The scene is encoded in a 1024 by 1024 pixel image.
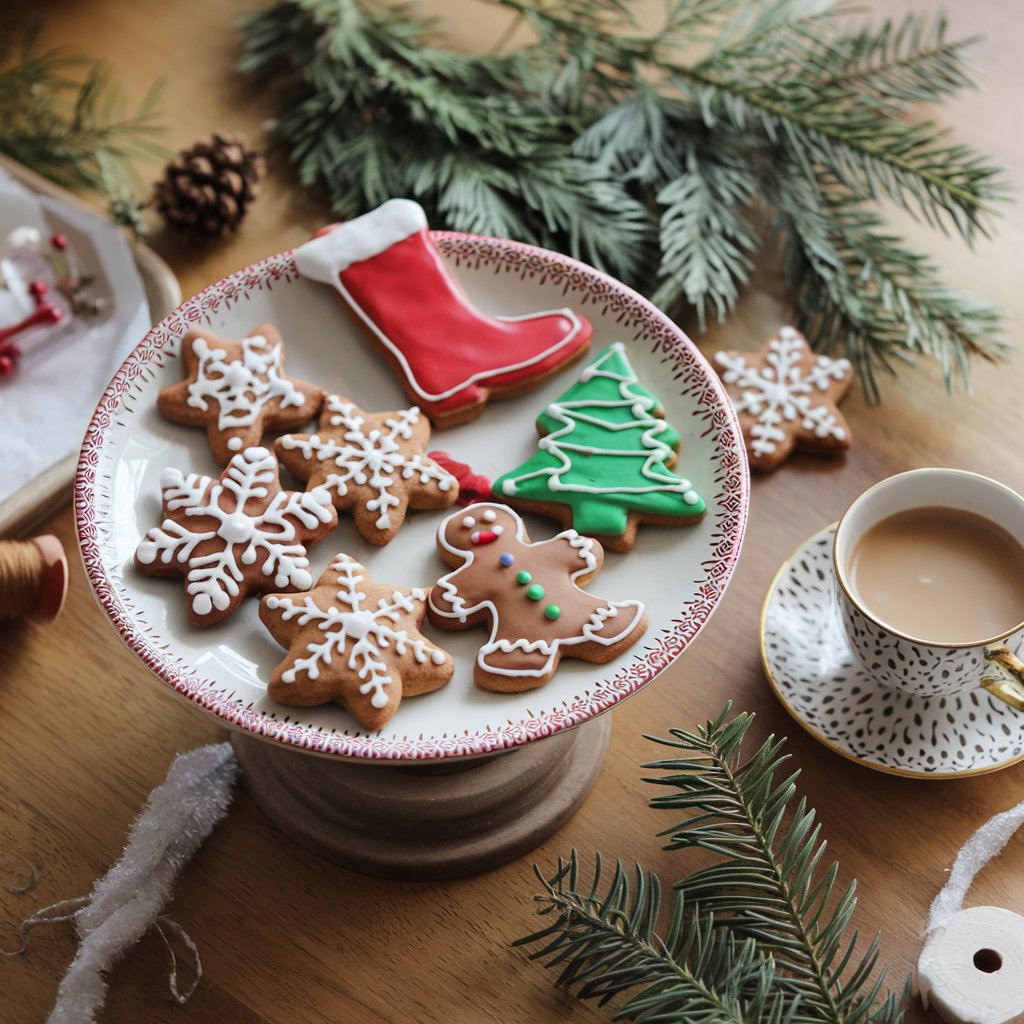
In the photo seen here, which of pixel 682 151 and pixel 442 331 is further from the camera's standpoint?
pixel 682 151

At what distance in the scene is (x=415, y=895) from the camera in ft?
2.90

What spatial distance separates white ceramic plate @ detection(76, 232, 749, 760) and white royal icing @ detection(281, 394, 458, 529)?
1.3 inches

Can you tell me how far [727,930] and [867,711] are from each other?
0.24 meters

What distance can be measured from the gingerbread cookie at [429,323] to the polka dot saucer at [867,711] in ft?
0.93

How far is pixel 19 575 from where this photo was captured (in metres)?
0.96

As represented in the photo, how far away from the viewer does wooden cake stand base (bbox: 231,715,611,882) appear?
2.84ft

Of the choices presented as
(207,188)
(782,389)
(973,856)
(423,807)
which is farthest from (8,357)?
(973,856)

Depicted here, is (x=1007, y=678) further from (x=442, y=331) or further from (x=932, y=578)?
(x=442, y=331)

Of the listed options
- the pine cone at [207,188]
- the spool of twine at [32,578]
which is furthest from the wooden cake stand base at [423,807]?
the pine cone at [207,188]

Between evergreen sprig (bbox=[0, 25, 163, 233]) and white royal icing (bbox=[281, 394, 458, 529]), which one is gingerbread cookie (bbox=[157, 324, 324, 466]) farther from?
evergreen sprig (bbox=[0, 25, 163, 233])

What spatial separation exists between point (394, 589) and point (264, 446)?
0.17m

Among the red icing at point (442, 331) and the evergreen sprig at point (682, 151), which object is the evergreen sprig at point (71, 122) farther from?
the red icing at point (442, 331)

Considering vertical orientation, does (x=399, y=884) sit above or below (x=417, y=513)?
below

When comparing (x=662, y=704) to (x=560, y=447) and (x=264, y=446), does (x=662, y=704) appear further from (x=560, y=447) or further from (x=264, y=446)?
(x=264, y=446)
